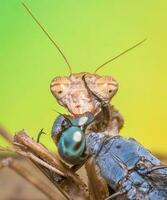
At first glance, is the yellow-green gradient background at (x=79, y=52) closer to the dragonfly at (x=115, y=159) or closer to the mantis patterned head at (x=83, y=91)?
the mantis patterned head at (x=83, y=91)

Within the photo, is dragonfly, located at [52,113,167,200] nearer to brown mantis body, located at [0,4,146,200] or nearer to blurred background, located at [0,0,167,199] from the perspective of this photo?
brown mantis body, located at [0,4,146,200]

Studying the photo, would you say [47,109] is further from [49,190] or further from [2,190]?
[49,190]

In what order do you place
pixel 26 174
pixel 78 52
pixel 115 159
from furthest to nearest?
pixel 78 52
pixel 26 174
pixel 115 159

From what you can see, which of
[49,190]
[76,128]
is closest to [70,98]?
[76,128]

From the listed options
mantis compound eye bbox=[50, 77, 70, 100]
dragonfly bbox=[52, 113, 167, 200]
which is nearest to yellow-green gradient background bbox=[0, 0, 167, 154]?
mantis compound eye bbox=[50, 77, 70, 100]

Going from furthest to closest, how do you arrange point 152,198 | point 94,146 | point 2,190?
1. point 2,190
2. point 94,146
3. point 152,198

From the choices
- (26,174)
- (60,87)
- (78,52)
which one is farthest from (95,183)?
(78,52)

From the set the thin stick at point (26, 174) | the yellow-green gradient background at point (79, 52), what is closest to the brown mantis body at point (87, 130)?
the thin stick at point (26, 174)

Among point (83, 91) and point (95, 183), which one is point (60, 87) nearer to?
point (83, 91)
